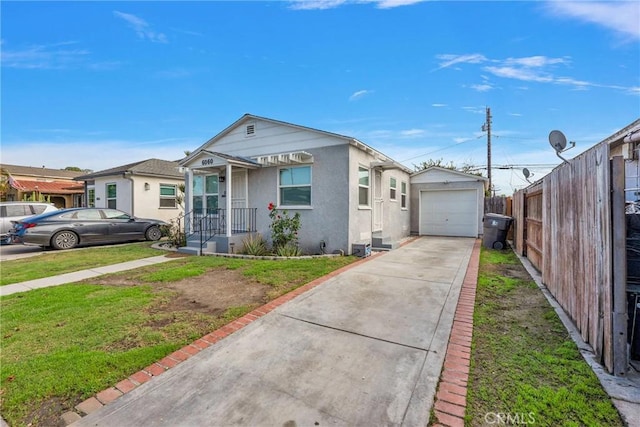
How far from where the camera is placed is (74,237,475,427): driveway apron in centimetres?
211

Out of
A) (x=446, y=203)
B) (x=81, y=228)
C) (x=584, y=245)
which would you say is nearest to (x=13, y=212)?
(x=81, y=228)

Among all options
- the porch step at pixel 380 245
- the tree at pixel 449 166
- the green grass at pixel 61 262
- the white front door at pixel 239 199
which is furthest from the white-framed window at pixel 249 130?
the tree at pixel 449 166

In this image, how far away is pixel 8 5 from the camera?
5867 millimetres

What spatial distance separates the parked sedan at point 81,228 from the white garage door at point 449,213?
13.2 m

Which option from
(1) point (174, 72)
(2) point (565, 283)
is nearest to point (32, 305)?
(2) point (565, 283)

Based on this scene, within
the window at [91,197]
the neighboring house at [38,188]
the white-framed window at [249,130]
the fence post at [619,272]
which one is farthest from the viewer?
the neighboring house at [38,188]

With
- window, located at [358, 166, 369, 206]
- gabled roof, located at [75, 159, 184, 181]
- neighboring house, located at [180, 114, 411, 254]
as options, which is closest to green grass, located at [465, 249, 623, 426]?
neighboring house, located at [180, 114, 411, 254]

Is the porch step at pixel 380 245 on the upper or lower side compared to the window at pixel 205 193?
lower

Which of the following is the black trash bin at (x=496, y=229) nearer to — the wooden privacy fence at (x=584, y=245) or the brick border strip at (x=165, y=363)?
the wooden privacy fence at (x=584, y=245)

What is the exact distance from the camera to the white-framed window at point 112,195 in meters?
16.1

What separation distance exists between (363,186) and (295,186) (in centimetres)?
233

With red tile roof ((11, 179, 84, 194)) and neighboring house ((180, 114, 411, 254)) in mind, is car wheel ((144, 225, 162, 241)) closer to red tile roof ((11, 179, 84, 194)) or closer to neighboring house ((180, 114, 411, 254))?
neighboring house ((180, 114, 411, 254))

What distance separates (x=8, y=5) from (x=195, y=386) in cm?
862

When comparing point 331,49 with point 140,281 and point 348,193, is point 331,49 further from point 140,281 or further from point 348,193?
point 140,281
